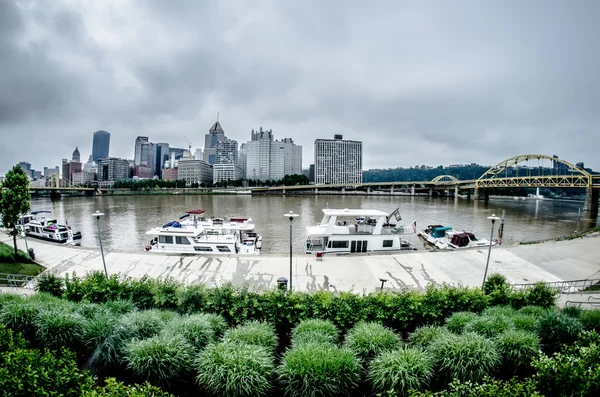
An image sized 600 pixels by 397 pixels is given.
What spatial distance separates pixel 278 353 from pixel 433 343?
385 centimetres

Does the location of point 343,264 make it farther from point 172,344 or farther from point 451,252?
point 172,344

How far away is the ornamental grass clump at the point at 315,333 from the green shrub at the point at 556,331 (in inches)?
201

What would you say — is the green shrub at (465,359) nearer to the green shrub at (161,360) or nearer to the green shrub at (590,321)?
the green shrub at (590,321)

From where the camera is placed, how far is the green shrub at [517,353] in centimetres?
634

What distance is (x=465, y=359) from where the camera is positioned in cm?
607

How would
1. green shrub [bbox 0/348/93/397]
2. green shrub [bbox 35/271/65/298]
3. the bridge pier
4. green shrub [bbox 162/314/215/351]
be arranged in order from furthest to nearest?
the bridge pier → green shrub [bbox 35/271/65/298] → green shrub [bbox 162/314/215/351] → green shrub [bbox 0/348/93/397]

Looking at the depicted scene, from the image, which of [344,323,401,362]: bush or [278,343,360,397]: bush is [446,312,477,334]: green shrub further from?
[278,343,360,397]: bush

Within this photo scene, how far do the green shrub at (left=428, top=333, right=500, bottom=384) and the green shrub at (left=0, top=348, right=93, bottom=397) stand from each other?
6.70 meters

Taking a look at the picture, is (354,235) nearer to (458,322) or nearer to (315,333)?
(458,322)

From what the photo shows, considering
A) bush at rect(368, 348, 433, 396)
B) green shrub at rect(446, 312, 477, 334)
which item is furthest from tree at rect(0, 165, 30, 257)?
green shrub at rect(446, 312, 477, 334)

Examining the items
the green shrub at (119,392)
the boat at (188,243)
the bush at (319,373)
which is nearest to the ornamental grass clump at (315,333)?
the bush at (319,373)

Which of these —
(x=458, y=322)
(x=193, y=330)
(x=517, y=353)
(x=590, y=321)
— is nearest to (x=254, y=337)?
(x=193, y=330)

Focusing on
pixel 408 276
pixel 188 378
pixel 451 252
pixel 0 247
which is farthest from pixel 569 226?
pixel 0 247

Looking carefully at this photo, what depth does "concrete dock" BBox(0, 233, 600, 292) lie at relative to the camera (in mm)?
15016
